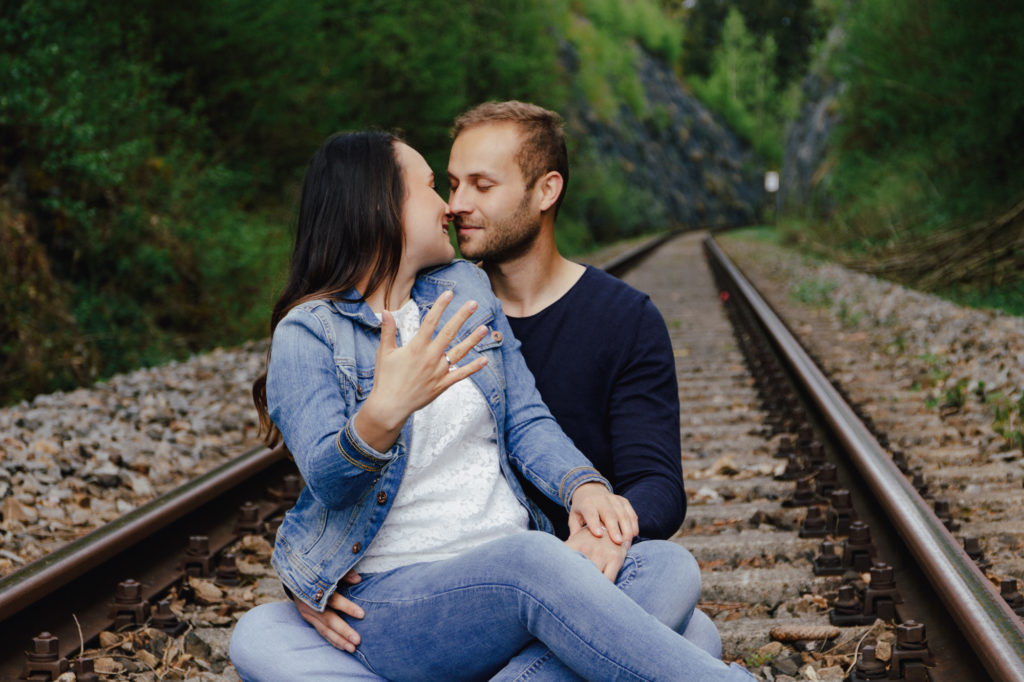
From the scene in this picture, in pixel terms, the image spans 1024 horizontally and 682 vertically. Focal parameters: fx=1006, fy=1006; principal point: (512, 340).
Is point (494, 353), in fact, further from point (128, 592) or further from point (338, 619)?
point (128, 592)

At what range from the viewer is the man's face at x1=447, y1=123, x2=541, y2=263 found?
249cm

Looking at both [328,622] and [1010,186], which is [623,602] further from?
[1010,186]

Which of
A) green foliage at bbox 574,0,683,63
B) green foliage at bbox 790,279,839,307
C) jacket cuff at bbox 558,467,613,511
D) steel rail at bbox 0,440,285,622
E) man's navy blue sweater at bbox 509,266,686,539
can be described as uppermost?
green foliage at bbox 574,0,683,63

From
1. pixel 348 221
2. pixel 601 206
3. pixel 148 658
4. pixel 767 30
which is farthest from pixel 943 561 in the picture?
pixel 767 30

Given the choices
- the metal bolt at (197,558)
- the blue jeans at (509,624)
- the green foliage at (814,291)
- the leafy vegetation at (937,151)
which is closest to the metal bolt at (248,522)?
the metal bolt at (197,558)

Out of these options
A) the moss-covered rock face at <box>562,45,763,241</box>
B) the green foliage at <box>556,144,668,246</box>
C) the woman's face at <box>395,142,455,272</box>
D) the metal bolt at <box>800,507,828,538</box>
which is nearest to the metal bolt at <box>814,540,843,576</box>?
the metal bolt at <box>800,507,828,538</box>

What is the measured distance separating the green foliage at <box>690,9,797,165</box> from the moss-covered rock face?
1.45 metres

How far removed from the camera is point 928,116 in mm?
17812

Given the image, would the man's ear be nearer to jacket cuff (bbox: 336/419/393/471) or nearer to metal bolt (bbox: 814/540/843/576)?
jacket cuff (bbox: 336/419/393/471)

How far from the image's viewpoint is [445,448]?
2.14m

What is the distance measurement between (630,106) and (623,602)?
4669cm

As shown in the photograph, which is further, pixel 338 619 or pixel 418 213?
pixel 418 213

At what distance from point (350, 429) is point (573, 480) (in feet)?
1.96

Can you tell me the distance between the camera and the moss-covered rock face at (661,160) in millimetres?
35219
